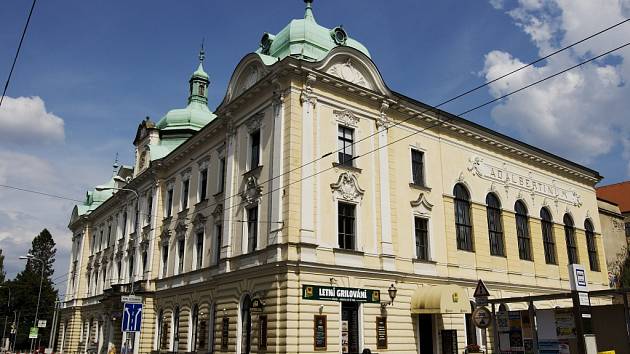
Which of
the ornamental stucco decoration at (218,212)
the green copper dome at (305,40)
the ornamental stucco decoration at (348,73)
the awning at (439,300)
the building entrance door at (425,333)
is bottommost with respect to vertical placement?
the building entrance door at (425,333)

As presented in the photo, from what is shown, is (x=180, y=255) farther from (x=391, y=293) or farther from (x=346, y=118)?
(x=391, y=293)

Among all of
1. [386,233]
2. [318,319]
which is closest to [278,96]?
[386,233]

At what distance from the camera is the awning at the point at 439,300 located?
24203 mm

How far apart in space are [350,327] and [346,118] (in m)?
9.47

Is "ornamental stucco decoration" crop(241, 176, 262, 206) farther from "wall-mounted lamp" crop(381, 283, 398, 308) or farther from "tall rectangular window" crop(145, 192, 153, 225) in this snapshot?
"tall rectangular window" crop(145, 192, 153, 225)

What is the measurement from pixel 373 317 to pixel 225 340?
23.0 feet

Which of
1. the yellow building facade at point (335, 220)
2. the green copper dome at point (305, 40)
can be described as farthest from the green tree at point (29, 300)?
the green copper dome at point (305, 40)

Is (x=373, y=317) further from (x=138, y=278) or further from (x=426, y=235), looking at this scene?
(x=138, y=278)

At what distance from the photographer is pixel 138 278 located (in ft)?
124

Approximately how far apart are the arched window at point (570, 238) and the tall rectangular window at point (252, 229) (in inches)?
908

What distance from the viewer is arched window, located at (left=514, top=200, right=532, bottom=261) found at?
109 ft

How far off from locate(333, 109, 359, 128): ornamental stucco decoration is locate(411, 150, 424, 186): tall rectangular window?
4455 millimetres

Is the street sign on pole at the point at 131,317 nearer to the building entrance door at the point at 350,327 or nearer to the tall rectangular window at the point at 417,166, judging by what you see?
the building entrance door at the point at 350,327

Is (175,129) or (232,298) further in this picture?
(175,129)
